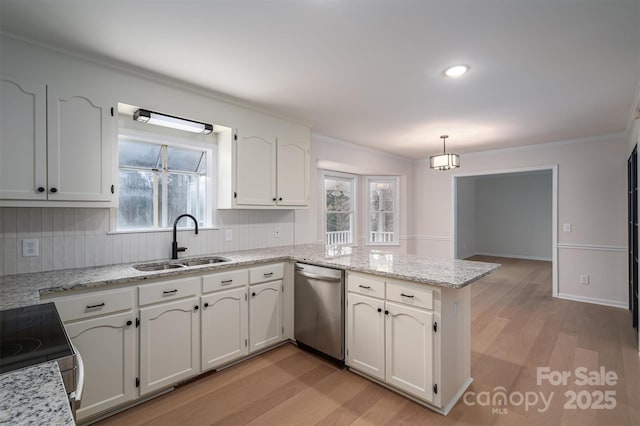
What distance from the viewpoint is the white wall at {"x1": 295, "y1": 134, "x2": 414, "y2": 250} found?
4.21 m

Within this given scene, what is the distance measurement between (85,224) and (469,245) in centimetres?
901

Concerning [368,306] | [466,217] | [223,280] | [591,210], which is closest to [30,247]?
[223,280]

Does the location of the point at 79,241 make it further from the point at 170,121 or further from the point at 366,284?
the point at 366,284

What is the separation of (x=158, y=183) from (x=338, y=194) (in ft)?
11.0

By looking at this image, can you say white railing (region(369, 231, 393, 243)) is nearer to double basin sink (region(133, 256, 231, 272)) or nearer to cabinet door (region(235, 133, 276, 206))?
cabinet door (region(235, 133, 276, 206))

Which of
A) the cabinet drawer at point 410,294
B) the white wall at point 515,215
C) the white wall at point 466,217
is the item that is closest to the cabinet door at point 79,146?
the cabinet drawer at point 410,294

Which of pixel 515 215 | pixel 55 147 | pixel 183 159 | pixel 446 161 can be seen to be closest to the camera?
pixel 55 147

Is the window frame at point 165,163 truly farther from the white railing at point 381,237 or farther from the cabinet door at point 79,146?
the white railing at point 381,237

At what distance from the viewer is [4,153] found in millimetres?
1823

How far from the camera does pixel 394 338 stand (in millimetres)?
2213

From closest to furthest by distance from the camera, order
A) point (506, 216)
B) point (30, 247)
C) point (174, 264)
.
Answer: point (30, 247), point (174, 264), point (506, 216)

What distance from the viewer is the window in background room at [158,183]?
8.63ft

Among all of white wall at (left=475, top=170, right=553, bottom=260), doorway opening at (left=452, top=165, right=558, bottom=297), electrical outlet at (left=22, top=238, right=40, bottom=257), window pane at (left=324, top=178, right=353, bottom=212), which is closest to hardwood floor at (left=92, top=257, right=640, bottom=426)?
electrical outlet at (left=22, top=238, right=40, bottom=257)

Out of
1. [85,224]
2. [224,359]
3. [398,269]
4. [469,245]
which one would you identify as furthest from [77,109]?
[469,245]
